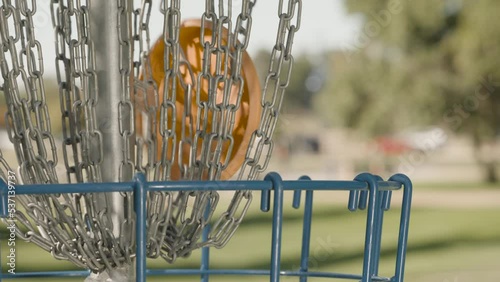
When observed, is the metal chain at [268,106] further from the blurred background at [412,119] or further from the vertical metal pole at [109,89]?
the blurred background at [412,119]

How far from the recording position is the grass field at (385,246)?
4.85 meters

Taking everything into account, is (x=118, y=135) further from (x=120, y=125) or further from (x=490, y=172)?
(x=490, y=172)

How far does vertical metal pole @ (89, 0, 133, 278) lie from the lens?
16.0 inches

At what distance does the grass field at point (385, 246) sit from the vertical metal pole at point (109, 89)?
3957 mm

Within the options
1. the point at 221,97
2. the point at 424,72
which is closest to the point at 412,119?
the point at 424,72

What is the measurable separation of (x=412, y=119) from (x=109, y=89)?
544 centimetres

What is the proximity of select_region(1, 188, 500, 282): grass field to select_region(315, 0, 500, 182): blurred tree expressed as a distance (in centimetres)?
88

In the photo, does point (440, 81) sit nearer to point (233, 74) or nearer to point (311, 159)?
point (311, 159)

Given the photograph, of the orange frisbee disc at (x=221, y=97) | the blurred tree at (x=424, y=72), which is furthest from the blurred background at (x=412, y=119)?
the orange frisbee disc at (x=221, y=97)

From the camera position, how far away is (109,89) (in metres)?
0.41

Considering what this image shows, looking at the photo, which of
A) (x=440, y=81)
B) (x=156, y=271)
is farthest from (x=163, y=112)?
(x=440, y=81)

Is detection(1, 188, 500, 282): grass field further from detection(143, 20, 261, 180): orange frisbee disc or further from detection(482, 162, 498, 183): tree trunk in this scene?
detection(143, 20, 261, 180): orange frisbee disc

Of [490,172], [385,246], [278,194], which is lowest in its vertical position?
[278,194]

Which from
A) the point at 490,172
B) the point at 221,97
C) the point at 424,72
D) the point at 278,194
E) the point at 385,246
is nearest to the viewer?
the point at 278,194
